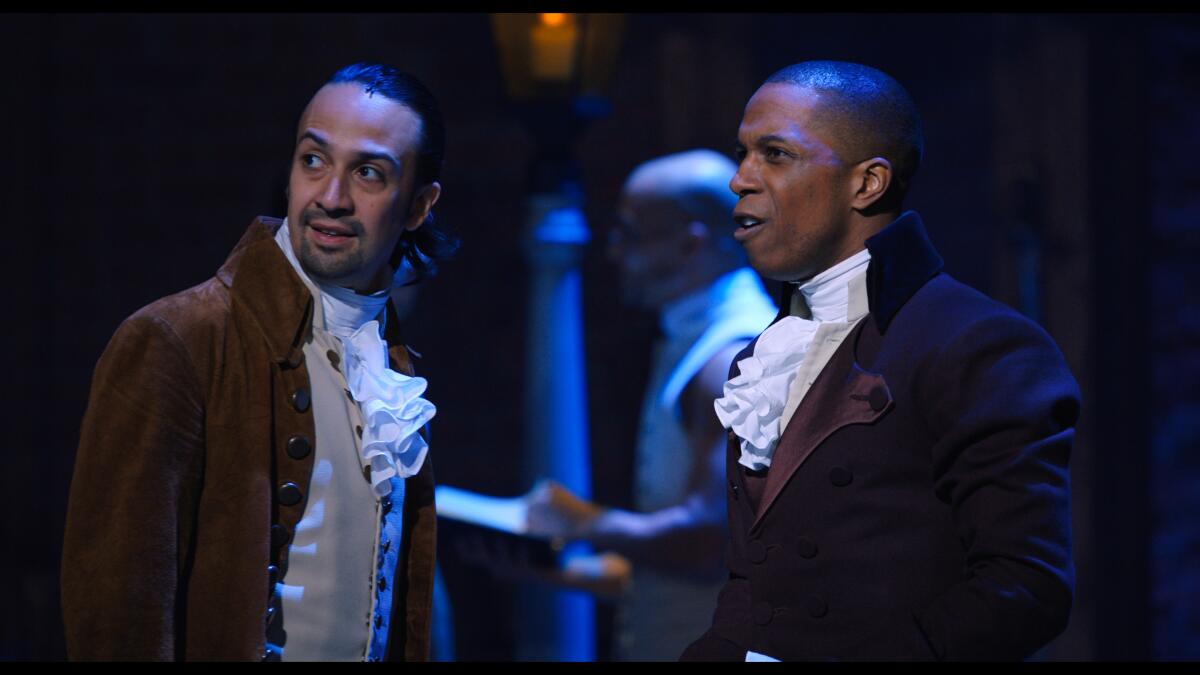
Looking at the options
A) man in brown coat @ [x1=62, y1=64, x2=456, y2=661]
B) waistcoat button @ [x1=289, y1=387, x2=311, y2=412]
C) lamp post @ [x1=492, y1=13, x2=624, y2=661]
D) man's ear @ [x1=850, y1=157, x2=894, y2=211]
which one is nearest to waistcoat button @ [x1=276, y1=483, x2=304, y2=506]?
man in brown coat @ [x1=62, y1=64, x2=456, y2=661]

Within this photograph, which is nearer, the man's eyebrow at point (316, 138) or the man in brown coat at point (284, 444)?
the man in brown coat at point (284, 444)

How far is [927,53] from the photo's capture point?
460 cm

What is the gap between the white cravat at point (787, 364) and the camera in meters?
1.84

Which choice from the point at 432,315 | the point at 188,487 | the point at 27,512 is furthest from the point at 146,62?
the point at 188,487

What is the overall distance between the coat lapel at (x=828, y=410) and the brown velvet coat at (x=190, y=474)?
0.67 metres

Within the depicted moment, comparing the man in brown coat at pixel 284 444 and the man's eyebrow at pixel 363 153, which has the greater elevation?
the man's eyebrow at pixel 363 153

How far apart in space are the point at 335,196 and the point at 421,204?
18 cm

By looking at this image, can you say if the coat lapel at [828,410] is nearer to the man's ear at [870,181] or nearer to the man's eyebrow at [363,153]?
the man's ear at [870,181]

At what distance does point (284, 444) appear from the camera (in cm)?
187

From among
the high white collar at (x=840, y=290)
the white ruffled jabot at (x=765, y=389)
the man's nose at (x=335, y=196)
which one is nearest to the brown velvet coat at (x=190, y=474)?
the man's nose at (x=335, y=196)

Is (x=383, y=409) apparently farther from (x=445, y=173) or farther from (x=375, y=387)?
(x=445, y=173)

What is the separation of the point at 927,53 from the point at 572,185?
1.87 metres

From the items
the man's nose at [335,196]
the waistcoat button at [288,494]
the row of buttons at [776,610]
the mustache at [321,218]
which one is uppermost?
the man's nose at [335,196]

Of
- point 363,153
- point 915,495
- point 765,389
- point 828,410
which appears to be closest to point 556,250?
point 363,153
